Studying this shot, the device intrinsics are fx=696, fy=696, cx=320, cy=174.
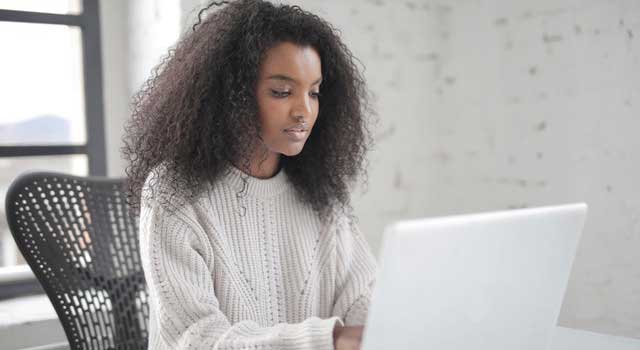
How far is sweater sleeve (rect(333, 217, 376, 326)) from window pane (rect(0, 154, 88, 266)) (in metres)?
1.08

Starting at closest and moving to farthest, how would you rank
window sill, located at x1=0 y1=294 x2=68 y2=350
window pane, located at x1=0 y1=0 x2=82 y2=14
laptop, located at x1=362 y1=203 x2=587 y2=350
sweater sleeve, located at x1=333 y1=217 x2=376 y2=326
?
laptop, located at x1=362 y1=203 x2=587 y2=350 < sweater sleeve, located at x1=333 y1=217 x2=376 y2=326 < window sill, located at x1=0 y1=294 x2=68 y2=350 < window pane, located at x1=0 y1=0 x2=82 y2=14

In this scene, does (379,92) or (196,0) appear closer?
(196,0)

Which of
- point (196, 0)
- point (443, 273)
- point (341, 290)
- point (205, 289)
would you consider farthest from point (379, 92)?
point (443, 273)

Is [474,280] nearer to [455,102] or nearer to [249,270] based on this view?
[249,270]

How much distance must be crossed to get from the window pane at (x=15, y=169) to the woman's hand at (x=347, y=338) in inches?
52.0

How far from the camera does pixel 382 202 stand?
2.52m

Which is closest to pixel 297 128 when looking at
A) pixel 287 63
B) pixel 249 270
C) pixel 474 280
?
pixel 287 63

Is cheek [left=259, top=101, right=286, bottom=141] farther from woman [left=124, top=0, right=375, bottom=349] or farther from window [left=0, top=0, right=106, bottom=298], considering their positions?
window [left=0, top=0, right=106, bottom=298]

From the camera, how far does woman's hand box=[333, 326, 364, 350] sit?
97cm

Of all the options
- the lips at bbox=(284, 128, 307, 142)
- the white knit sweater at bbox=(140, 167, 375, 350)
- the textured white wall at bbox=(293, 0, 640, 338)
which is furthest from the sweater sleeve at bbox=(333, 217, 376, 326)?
the textured white wall at bbox=(293, 0, 640, 338)

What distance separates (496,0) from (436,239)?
6.28ft

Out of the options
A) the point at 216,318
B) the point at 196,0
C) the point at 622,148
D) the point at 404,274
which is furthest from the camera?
the point at 622,148

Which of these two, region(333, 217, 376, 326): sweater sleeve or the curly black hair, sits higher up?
the curly black hair

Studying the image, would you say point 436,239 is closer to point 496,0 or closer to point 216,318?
point 216,318
